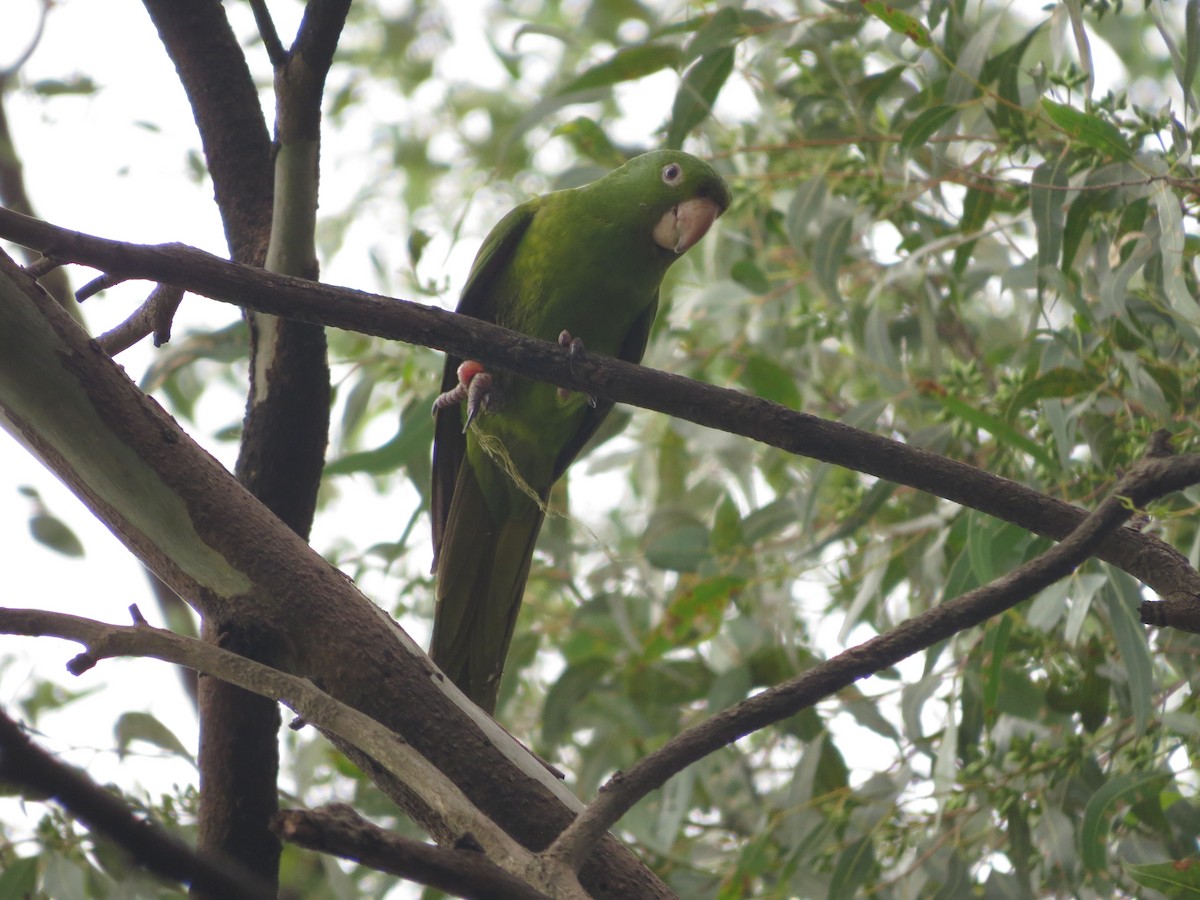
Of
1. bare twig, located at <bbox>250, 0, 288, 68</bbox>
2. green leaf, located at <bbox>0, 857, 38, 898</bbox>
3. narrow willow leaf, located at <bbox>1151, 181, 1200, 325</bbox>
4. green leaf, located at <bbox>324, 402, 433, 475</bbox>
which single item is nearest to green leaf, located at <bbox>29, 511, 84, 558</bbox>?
green leaf, located at <bbox>324, 402, 433, 475</bbox>

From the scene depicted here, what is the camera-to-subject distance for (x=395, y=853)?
3.13ft

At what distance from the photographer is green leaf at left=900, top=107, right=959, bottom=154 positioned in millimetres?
2355

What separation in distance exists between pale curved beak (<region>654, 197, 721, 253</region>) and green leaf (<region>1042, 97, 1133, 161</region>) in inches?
45.6

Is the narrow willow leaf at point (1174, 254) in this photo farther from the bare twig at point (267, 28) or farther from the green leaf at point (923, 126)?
the bare twig at point (267, 28)

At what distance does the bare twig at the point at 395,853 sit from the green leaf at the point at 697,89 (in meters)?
2.19

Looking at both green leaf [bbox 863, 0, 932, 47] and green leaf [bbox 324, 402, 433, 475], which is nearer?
green leaf [bbox 863, 0, 932, 47]

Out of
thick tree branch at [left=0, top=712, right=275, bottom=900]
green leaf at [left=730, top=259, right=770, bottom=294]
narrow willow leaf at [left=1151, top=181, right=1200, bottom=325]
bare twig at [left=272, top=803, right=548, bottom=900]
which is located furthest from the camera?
green leaf at [left=730, top=259, right=770, bottom=294]

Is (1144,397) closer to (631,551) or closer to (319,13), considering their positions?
(319,13)

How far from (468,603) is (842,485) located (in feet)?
3.36

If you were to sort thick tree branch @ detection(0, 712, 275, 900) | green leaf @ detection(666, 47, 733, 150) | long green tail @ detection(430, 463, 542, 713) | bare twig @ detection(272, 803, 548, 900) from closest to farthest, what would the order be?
thick tree branch @ detection(0, 712, 275, 900), bare twig @ detection(272, 803, 548, 900), long green tail @ detection(430, 463, 542, 713), green leaf @ detection(666, 47, 733, 150)

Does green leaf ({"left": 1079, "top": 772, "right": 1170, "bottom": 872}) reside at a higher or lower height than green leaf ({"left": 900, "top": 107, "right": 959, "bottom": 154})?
lower

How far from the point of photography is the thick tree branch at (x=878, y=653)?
1.26m

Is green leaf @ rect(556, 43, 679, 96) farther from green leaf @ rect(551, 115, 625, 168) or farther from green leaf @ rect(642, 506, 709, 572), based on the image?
green leaf @ rect(642, 506, 709, 572)

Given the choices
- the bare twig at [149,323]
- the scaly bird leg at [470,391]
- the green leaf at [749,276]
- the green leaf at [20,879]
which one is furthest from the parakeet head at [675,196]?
the green leaf at [20,879]
